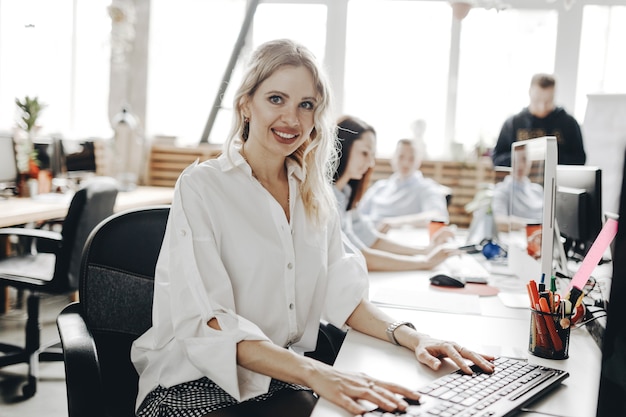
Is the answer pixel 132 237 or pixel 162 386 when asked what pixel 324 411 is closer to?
pixel 162 386

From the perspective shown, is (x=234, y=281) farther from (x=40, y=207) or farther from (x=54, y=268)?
(x=40, y=207)

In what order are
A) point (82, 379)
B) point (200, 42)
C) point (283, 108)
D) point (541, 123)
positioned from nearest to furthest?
point (82, 379) < point (283, 108) < point (541, 123) < point (200, 42)

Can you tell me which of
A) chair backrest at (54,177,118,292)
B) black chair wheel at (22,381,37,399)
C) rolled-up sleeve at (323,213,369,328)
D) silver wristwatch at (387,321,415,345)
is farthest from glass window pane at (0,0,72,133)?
silver wristwatch at (387,321,415,345)

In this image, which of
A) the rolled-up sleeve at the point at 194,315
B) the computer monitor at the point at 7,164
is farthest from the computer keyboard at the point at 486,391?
the computer monitor at the point at 7,164

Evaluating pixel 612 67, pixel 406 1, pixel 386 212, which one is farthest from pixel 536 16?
pixel 386 212

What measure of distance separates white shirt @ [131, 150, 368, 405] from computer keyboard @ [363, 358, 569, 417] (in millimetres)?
352

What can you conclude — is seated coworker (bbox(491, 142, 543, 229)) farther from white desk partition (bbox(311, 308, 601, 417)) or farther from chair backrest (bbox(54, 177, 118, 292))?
chair backrest (bbox(54, 177, 118, 292))

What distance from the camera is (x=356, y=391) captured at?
3.09 feet

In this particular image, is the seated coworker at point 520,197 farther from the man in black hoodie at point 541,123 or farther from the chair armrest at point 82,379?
the man in black hoodie at point 541,123

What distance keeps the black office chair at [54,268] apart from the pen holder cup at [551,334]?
7.17 ft

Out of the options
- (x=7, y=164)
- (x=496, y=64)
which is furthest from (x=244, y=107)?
(x=496, y=64)

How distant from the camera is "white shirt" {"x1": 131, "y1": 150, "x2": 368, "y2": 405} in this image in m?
1.18

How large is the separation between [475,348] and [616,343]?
0.58 metres

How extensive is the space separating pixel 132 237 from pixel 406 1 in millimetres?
5777
